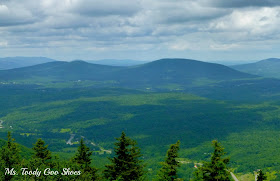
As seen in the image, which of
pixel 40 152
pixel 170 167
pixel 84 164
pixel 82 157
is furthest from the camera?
pixel 40 152

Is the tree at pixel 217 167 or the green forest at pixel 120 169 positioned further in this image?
the green forest at pixel 120 169

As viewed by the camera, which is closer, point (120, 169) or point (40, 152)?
point (120, 169)

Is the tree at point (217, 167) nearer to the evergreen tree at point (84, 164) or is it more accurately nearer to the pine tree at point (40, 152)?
the evergreen tree at point (84, 164)

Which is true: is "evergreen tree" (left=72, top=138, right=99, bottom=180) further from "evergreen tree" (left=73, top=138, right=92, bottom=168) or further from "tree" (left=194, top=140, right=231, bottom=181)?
"tree" (left=194, top=140, right=231, bottom=181)

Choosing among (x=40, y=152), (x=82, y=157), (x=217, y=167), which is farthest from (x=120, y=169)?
(x=40, y=152)

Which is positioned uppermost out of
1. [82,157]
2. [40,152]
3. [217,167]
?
[217,167]

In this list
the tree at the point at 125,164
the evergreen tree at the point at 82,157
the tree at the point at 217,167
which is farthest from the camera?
the evergreen tree at the point at 82,157

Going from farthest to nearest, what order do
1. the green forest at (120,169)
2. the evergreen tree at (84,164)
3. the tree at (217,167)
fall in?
the evergreen tree at (84,164)
the green forest at (120,169)
the tree at (217,167)

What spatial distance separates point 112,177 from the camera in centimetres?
4028

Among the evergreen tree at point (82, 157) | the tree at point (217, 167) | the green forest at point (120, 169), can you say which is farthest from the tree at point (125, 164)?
the tree at point (217, 167)

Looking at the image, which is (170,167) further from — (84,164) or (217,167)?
(84,164)

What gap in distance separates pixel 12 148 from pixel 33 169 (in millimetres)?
9659

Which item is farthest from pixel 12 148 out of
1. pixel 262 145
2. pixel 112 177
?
pixel 262 145

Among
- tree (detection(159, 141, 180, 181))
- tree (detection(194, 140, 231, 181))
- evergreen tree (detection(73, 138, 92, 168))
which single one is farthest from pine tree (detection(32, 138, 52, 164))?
tree (detection(194, 140, 231, 181))
